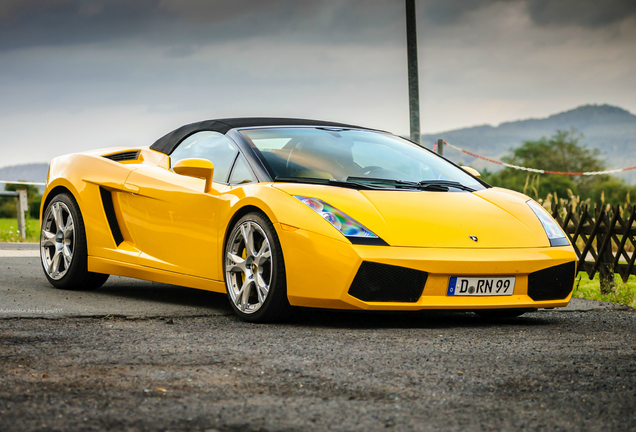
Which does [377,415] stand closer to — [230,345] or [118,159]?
[230,345]

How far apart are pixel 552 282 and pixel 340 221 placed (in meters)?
1.49

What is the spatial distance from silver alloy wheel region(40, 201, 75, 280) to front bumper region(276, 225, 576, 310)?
2.71 meters

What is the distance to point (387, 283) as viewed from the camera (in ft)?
16.9

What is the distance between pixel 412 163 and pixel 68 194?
9.73ft

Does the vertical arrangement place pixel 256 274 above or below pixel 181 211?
below

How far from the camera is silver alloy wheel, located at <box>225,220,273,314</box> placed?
17.8 ft

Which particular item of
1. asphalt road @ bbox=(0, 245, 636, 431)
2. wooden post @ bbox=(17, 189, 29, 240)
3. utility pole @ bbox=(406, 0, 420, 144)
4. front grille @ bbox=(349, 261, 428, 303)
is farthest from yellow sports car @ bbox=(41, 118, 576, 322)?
wooden post @ bbox=(17, 189, 29, 240)

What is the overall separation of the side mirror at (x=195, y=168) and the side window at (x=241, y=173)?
161 mm

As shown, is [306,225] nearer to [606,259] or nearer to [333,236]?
[333,236]

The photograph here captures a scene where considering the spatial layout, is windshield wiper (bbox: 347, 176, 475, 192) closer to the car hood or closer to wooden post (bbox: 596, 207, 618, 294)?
the car hood

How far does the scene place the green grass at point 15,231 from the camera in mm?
16828

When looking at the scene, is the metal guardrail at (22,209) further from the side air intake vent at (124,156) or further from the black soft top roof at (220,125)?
the black soft top roof at (220,125)

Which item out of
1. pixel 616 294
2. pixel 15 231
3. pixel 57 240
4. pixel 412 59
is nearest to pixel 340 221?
→ pixel 57 240

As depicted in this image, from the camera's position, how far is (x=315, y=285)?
520cm
